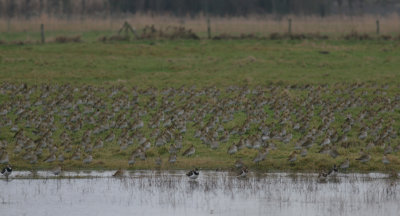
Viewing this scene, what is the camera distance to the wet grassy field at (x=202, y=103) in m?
21.7

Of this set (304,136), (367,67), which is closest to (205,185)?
(304,136)

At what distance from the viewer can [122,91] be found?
32.2 meters

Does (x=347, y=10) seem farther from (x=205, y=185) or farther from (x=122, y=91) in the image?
(x=205, y=185)

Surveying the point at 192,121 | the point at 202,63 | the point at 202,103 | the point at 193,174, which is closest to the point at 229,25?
the point at 202,63

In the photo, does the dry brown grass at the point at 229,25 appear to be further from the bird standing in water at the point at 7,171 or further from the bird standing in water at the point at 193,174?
the bird standing in water at the point at 7,171

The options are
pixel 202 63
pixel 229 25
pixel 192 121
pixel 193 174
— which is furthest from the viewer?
pixel 229 25

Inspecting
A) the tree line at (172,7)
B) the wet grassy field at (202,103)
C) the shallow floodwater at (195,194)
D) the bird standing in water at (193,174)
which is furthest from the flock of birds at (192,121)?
the tree line at (172,7)

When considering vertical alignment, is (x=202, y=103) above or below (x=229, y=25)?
below

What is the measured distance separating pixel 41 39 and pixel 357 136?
27768 millimetres

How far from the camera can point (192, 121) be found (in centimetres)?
2697

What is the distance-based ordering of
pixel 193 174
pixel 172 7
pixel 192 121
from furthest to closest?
pixel 172 7
pixel 192 121
pixel 193 174

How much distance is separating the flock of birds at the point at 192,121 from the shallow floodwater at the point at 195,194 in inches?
35.7

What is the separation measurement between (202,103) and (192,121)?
9.78 feet

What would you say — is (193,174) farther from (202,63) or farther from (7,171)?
(202,63)
